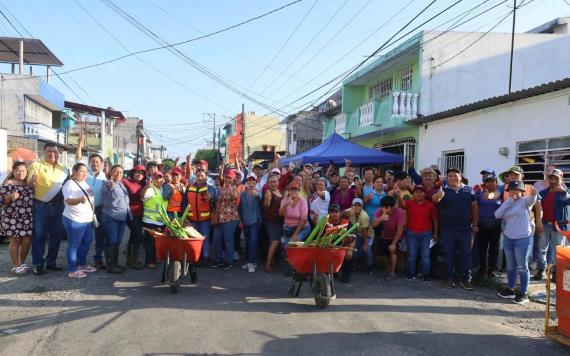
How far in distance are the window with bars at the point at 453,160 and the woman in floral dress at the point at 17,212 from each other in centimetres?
1053

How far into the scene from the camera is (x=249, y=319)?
491 centimetres

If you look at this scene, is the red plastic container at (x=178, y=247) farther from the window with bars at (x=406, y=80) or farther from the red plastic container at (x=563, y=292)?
the window with bars at (x=406, y=80)

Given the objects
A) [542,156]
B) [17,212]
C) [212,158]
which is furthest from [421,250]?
[212,158]

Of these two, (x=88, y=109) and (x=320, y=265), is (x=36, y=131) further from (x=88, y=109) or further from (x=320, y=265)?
(x=320, y=265)

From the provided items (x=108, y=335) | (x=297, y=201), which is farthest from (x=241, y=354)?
(x=297, y=201)

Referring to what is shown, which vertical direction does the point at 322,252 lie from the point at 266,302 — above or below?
above

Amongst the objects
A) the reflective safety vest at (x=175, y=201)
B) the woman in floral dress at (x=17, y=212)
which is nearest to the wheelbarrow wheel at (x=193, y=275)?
the reflective safety vest at (x=175, y=201)

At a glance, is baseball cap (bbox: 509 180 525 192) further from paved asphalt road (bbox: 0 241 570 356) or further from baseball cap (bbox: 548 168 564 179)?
paved asphalt road (bbox: 0 241 570 356)

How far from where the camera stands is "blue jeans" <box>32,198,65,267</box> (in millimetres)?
6488

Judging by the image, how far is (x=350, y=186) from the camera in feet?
27.0

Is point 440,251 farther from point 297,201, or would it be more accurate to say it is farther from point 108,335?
point 108,335

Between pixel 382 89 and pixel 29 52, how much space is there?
65.6ft

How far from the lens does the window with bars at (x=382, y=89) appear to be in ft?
60.8

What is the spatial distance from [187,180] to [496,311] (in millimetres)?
5828
